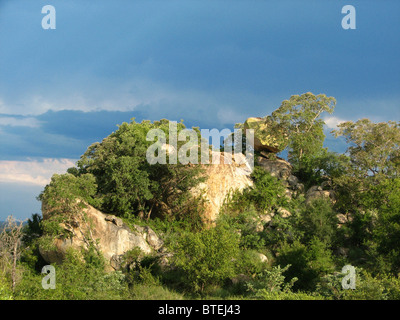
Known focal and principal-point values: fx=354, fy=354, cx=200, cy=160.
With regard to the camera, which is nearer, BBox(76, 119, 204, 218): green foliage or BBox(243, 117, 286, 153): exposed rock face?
BBox(76, 119, 204, 218): green foliage

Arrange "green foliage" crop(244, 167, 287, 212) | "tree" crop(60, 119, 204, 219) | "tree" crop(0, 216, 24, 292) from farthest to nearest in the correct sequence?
1. "green foliage" crop(244, 167, 287, 212)
2. "tree" crop(60, 119, 204, 219)
3. "tree" crop(0, 216, 24, 292)

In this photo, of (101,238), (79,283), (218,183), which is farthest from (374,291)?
(101,238)

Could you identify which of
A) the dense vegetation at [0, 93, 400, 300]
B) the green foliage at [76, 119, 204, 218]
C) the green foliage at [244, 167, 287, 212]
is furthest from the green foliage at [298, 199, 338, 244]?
the green foliage at [76, 119, 204, 218]

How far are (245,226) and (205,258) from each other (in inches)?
313

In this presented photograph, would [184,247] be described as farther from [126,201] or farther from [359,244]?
[359,244]

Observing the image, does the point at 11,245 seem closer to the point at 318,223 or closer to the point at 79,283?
the point at 79,283

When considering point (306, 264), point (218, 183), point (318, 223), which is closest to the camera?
point (306, 264)

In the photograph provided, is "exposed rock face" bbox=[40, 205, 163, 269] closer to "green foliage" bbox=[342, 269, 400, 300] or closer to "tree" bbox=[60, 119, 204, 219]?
"tree" bbox=[60, 119, 204, 219]

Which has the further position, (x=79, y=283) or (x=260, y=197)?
(x=260, y=197)

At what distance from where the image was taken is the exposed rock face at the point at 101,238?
19188mm

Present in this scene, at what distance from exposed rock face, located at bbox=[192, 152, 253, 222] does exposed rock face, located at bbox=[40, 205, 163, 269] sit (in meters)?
4.99

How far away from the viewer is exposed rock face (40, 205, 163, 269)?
19188mm

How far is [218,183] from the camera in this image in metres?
24.9

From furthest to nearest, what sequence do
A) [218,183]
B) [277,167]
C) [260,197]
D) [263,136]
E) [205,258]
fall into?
[277,167] → [263,136] → [260,197] → [218,183] → [205,258]
